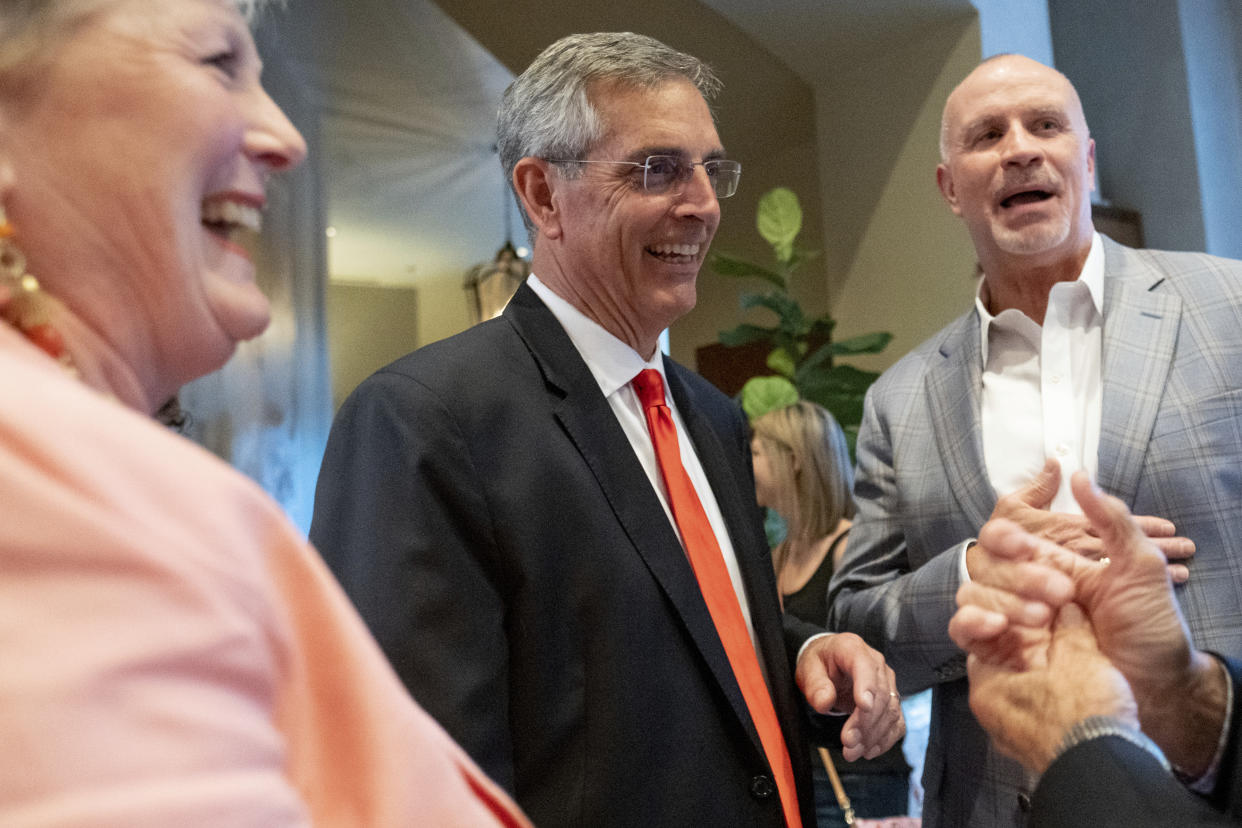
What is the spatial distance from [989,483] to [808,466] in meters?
1.77

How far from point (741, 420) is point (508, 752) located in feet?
2.95

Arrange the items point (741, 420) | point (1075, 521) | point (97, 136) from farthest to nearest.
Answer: point (741, 420)
point (1075, 521)
point (97, 136)

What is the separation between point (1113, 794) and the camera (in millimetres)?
932

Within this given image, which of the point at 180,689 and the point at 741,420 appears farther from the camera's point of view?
the point at 741,420

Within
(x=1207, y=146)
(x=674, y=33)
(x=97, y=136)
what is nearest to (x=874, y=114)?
(x=674, y=33)

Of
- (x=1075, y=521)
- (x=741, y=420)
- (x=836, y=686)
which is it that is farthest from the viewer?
(x=741, y=420)

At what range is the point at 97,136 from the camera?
63 centimetres

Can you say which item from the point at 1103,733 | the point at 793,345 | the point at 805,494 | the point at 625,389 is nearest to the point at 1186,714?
the point at 1103,733

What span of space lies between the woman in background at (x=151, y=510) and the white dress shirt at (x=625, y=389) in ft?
2.93

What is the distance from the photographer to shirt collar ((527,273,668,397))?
1.63 meters

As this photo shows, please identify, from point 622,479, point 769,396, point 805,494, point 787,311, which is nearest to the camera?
point 622,479

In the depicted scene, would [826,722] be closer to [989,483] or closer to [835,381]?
[989,483]

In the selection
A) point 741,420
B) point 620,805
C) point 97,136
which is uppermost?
point 97,136

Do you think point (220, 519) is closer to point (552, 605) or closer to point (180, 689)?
point (180, 689)
